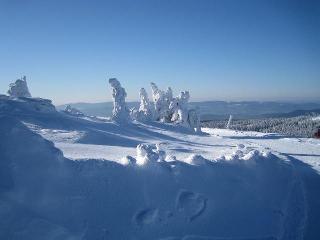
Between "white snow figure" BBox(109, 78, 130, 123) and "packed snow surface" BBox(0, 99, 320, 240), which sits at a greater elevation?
"white snow figure" BBox(109, 78, 130, 123)

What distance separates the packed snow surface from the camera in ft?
47.0

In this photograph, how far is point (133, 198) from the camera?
16766mm

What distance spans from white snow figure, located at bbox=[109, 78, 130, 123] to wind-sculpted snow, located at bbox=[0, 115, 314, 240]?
3160cm

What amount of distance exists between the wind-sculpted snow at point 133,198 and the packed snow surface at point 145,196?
43 mm

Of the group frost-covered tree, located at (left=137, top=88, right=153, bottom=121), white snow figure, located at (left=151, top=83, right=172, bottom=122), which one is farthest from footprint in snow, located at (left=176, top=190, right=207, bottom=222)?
white snow figure, located at (left=151, top=83, right=172, bottom=122)

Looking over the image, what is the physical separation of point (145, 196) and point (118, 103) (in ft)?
120

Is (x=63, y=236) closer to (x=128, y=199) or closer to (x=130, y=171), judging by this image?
(x=128, y=199)

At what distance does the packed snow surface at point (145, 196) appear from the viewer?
14336mm

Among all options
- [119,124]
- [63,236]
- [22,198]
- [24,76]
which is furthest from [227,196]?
[24,76]

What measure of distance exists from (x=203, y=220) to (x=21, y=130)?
10.3 m

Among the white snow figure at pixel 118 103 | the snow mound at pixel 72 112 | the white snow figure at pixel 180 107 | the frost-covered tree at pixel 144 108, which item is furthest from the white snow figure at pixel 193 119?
the snow mound at pixel 72 112

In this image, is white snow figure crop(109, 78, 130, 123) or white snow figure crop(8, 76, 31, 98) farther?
white snow figure crop(8, 76, 31, 98)

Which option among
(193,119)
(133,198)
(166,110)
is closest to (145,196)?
(133,198)

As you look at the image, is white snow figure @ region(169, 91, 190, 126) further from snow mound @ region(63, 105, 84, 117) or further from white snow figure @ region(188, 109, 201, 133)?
snow mound @ region(63, 105, 84, 117)
